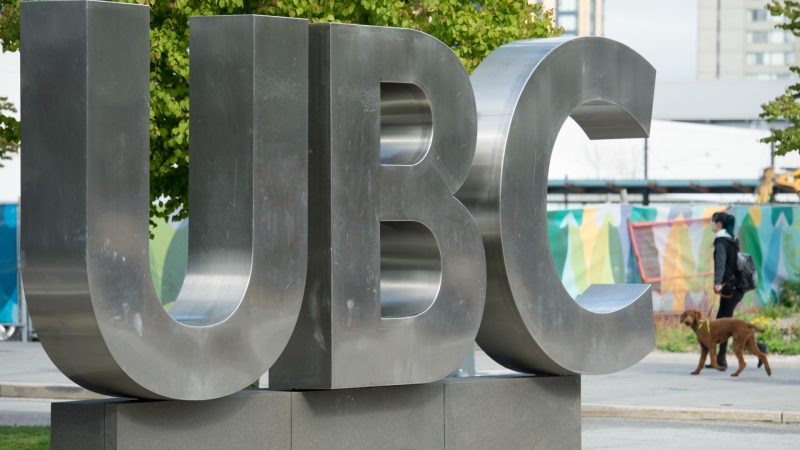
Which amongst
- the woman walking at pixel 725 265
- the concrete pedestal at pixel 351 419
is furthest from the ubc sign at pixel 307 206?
the woman walking at pixel 725 265

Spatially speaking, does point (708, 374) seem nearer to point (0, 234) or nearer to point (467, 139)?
point (467, 139)

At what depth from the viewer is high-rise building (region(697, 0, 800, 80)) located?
162125 millimetres

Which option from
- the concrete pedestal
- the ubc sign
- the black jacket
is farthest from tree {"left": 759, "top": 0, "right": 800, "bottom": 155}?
the concrete pedestal

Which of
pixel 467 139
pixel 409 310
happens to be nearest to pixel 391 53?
pixel 467 139

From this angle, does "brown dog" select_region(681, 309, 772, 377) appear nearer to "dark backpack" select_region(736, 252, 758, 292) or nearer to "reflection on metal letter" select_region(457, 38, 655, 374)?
"dark backpack" select_region(736, 252, 758, 292)

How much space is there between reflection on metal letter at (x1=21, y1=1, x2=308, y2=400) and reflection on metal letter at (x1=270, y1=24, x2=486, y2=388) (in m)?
0.21

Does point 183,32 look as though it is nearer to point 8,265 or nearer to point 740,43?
point 8,265

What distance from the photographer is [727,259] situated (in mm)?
17844

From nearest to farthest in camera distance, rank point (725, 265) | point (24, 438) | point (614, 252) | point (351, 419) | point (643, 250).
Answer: point (351, 419) → point (24, 438) → point (725, 265) → point (614, 252) → point (643, 250)

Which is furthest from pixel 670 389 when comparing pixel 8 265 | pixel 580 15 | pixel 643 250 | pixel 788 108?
pixel 580 15

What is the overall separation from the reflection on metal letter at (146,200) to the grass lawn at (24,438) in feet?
17.7

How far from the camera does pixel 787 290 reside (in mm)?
25812

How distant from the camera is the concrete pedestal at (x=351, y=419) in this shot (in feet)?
20.6

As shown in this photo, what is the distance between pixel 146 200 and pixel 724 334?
12.0 meters
